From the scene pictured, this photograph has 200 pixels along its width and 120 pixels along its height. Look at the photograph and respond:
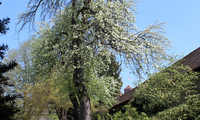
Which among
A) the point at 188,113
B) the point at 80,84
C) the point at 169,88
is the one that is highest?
the point at 80,84

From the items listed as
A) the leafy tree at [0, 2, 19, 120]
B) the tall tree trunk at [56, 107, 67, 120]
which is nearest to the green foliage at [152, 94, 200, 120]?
the leafy tree at [0, 2, 19, 120]

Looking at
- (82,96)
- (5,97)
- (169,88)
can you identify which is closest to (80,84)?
(82,96)

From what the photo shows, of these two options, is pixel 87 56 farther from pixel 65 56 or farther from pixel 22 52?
pixel 22 52

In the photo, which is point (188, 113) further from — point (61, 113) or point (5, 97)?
A: point (61, 113)

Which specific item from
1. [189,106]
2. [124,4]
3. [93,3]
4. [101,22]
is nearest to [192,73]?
[189,106]

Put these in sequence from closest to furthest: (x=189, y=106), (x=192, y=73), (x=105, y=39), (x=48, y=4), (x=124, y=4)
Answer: (x=189, y=106), (x=48, y=4), (x=105, y=39), (x=124, y=4), (x=192, y=73)

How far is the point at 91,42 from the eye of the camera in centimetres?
1067

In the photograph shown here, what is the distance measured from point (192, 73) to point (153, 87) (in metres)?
3.16

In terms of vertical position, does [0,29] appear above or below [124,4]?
below

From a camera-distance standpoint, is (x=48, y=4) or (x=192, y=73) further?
(x=192, y=73)

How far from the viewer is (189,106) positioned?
8.14m

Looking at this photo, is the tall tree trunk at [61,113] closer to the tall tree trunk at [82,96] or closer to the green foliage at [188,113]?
the tall tree trunk at [82,96]

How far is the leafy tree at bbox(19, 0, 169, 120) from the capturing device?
1043 cm

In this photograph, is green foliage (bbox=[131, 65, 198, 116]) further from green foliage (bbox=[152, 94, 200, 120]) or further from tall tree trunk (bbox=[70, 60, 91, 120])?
tall tree trunk (bbox=[70, 60, 91, 120])
